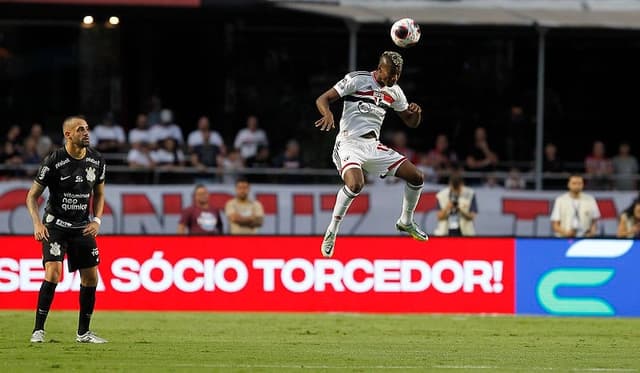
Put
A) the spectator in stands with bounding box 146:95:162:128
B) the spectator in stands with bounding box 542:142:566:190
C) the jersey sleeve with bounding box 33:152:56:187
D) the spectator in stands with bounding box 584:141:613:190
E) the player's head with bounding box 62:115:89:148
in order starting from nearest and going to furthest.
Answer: the player's head with bounding box 62:115:89:148
the jersey sleeve with bounding box 33:152:56:187
the spectator in stands with bounding box 584:141:613:190
the spectator in stands with bounding box 542:142:566:190
the spectator in stands with bounding box 146:95:162:128

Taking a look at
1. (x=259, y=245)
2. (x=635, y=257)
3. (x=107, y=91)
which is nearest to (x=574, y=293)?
(x=635, y=257)

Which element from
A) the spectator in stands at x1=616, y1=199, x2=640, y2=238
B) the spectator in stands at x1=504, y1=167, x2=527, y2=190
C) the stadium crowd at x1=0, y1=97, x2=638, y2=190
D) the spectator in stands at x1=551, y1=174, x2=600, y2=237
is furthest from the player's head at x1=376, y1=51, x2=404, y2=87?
the spectator in stands at x1=504, y1=167, x2=527, y2=190

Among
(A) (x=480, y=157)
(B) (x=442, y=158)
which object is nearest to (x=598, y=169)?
(A) (x=480, y=157)

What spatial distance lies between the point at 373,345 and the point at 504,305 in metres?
5.73

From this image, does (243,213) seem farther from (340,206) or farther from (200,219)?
(340,206)

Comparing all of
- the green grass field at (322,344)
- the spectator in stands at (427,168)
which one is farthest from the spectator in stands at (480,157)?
the green grass field at (322,344)

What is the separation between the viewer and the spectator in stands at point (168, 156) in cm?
2688

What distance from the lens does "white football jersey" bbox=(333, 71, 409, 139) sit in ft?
52.2

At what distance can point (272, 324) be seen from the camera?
1948cm

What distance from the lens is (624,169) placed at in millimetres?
28500

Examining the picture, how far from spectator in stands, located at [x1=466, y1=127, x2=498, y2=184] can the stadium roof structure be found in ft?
7.64

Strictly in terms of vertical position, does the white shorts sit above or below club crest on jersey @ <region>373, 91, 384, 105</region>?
below

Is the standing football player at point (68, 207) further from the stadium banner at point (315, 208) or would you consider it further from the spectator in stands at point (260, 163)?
the spectator in stands at point (260, 163)

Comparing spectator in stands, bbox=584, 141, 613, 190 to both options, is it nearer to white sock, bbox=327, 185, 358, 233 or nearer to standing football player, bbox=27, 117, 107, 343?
white sock, bbox=327, 185, 358, 233
